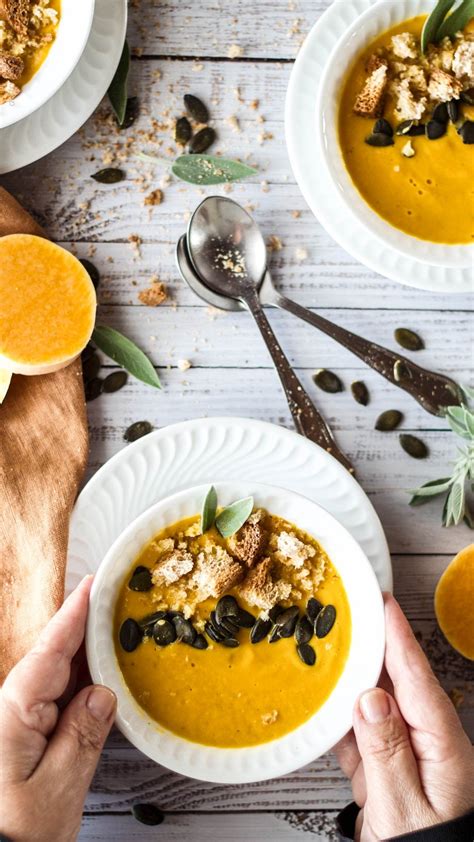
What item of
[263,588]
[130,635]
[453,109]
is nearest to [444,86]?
[453,109]

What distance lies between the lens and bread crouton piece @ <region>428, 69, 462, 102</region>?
1.91m

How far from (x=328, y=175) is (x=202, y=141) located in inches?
13.8

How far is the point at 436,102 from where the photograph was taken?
A: 6.40 feet

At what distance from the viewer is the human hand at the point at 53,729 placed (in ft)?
5.59

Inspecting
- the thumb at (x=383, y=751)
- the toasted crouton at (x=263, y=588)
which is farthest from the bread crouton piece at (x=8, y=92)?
the thumb at (x=383, y=751)

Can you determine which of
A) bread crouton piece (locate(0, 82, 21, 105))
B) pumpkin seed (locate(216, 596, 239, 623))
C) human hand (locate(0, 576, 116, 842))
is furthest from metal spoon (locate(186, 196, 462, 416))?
human hand (locate(0, 576, 116, 842))

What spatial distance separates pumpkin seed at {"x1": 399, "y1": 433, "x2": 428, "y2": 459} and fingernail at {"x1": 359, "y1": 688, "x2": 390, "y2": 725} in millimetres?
636

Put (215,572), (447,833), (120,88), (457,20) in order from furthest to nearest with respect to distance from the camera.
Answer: (120,88), (457,20), (215,572), (447,833)

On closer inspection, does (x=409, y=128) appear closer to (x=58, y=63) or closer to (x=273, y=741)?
(x=58, y=63)

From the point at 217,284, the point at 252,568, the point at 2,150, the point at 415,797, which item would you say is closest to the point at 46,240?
the point at 2,150

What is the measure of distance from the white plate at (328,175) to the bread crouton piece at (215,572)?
0.78 m

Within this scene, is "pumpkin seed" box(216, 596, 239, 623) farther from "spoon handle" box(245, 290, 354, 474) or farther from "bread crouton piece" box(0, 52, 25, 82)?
"bread crouton piece" box(0, 52, 25, 82)

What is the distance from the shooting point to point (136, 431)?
2094 mm

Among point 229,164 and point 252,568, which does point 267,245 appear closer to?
point 229,164
